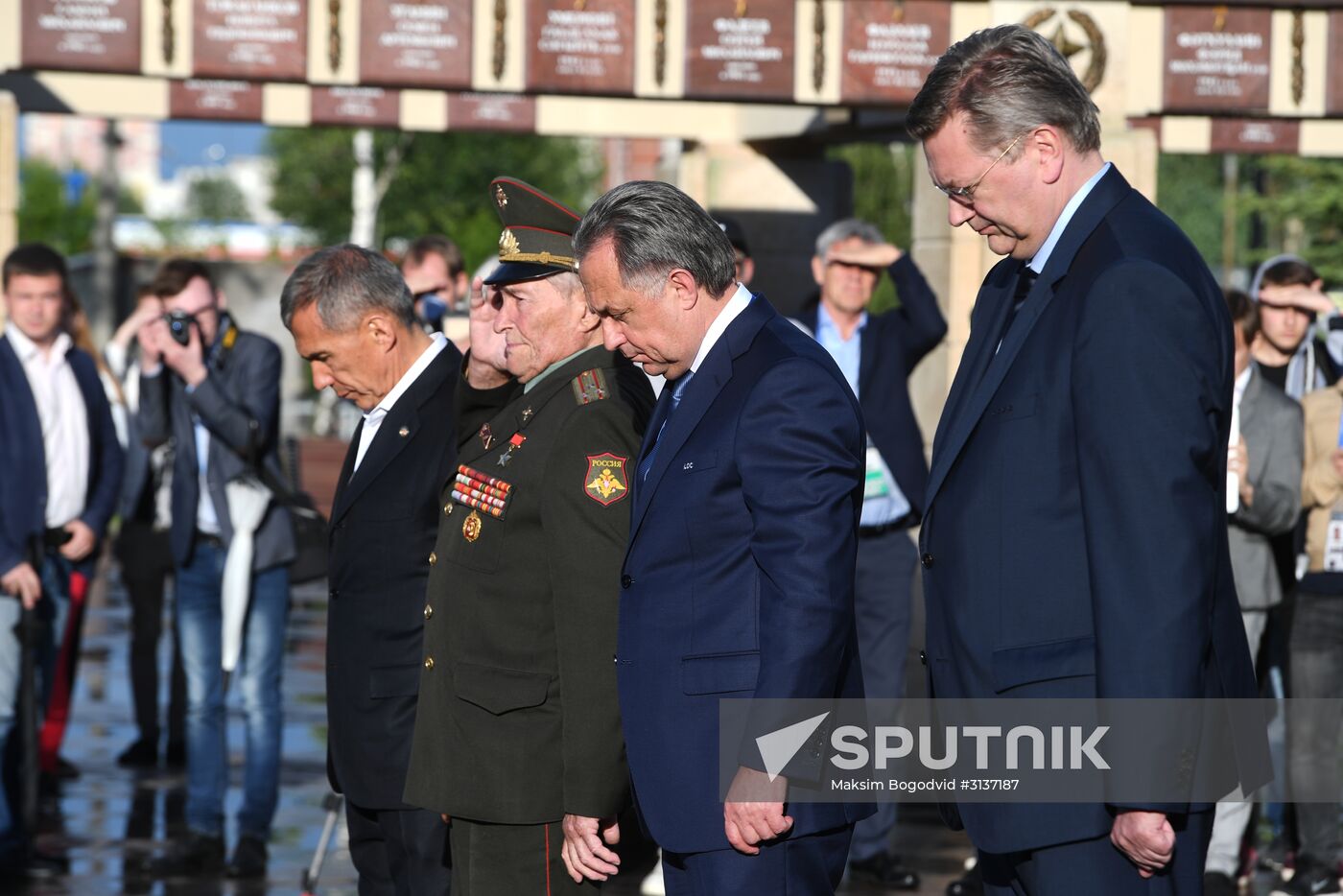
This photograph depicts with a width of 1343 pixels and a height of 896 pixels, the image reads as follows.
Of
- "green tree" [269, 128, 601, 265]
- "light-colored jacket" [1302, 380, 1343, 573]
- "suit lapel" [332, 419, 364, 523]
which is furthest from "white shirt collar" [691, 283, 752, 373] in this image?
"green tree" [269, 128, 601, 265]

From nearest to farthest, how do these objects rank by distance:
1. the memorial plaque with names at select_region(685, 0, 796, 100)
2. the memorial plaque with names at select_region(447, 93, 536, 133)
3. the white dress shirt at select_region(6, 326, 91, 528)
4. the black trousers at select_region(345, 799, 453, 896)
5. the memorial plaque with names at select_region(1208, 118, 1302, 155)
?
1. the black trousers at select_region(345, 799, 453, 896)
2. the white dress shirt at select_region(6, 326, 91, 528)
3. the memorial plaque with names at select_region(685, 0, 796, 100)
4. the memorial plaque with names at select_region(447, 93, 536, 133)
5. the memorial plaque with names at select_region(1208, 118, 1302, 155)

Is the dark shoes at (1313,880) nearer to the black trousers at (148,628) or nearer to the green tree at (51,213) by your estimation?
the black trousers at (148,628)

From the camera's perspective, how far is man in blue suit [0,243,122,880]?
7.15 m

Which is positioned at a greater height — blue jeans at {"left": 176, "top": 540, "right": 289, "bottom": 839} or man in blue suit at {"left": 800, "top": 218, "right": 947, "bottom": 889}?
man in blue suit at {"left": 800, "top": 218, "right": 947, "bottom": 889}

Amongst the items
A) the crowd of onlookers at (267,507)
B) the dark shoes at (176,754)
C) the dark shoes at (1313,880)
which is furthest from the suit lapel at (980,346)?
the dark shoes at (176,754)

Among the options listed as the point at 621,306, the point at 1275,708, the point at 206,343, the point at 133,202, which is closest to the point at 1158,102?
the point at 1275,708

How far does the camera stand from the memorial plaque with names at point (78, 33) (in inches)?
350

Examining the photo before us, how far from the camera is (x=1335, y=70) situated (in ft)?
31.9

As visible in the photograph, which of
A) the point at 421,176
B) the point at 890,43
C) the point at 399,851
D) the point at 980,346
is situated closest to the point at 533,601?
the point at 399,851

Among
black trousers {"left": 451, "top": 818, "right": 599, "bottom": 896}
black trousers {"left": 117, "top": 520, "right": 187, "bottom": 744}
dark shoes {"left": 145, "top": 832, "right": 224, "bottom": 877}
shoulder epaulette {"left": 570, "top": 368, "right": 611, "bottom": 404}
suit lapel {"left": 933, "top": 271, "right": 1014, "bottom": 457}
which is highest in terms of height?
suit lapel {"left": 933, "top": 271, "right": 1014, "bottom": 457}

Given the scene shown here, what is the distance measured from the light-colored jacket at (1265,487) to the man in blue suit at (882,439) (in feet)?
4.04

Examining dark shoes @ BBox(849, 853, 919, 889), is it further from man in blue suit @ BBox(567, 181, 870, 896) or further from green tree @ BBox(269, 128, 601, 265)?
green tree @ BBox(269, 128, 601, 265)

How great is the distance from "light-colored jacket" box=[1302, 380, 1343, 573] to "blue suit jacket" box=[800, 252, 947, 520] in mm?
1476

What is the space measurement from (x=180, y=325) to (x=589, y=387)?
11.6 feet
